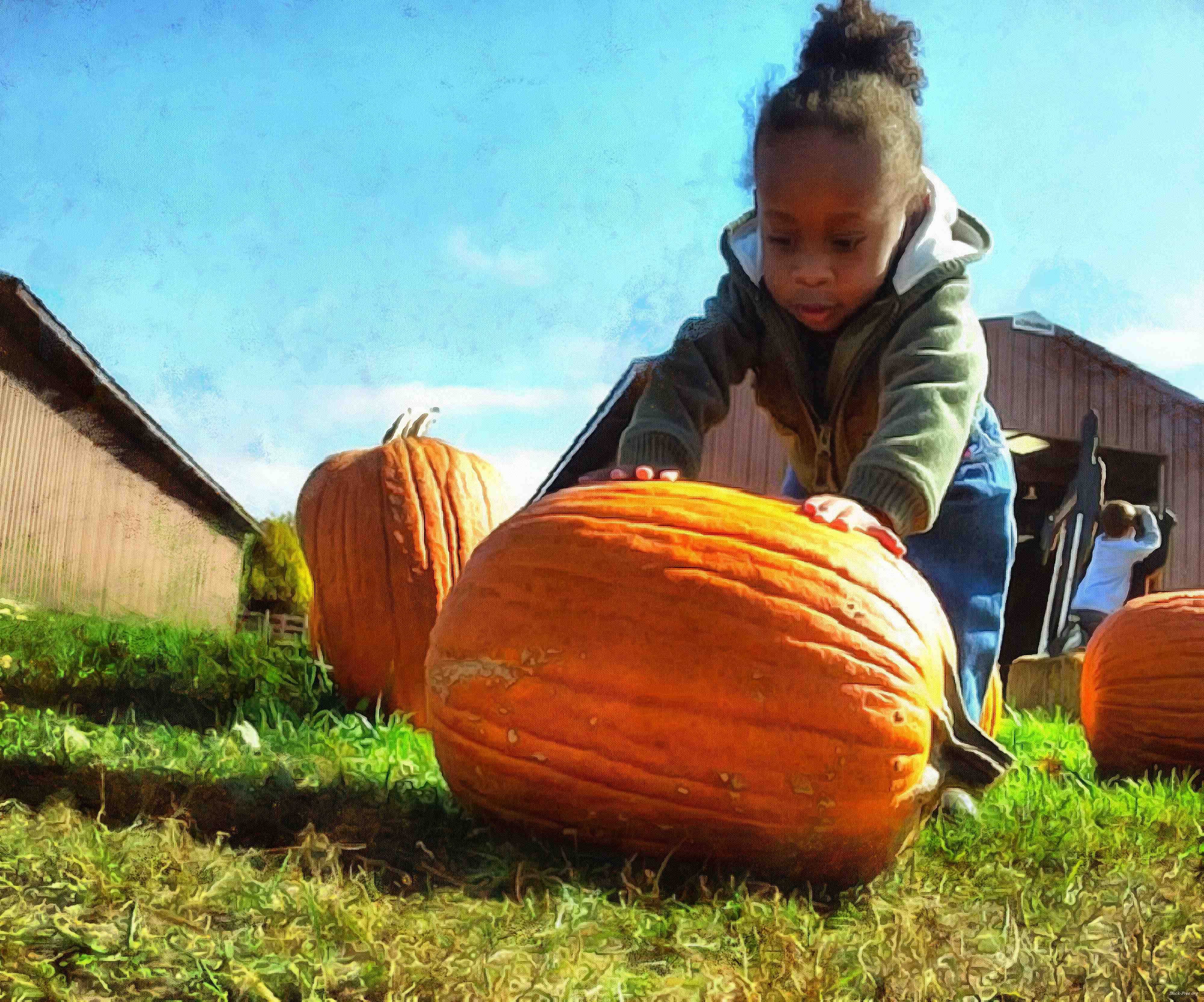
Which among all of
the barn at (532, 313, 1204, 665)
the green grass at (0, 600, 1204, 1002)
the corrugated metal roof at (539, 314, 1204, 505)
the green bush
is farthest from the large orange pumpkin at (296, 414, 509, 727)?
the green bush

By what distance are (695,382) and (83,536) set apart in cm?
961

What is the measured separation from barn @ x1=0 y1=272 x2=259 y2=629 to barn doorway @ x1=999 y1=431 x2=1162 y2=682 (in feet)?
33.8

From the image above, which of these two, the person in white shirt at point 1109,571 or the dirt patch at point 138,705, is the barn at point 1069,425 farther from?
the dirt patch at point 138,705

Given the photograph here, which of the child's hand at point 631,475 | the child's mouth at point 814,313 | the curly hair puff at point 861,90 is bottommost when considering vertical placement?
the child's hand at point 631,475

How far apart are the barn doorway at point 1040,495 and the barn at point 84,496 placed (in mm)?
10294

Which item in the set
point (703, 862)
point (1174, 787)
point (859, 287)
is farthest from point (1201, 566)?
point (703, 862)

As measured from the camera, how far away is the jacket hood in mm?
2947

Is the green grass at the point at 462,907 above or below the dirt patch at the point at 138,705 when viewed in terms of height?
above

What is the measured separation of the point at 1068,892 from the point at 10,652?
4317 mm

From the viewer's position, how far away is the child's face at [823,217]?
2.71 m

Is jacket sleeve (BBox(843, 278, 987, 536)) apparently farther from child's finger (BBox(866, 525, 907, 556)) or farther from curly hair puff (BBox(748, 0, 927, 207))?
curly hair puff (BBox(748, 0, 927, 207))

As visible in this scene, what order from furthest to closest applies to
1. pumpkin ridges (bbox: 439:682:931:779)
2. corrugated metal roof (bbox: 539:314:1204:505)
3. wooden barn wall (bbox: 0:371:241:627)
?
corrugated metal roof (bbox: 539:314:1204:505), wooden barn wall (bbox: 0:371:241:627), pumpkin ridges (bbox: 439:682:931:779)

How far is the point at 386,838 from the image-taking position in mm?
2131

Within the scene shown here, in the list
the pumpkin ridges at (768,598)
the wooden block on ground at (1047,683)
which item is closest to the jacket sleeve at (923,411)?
the pumpkin ridges at (768,598)
